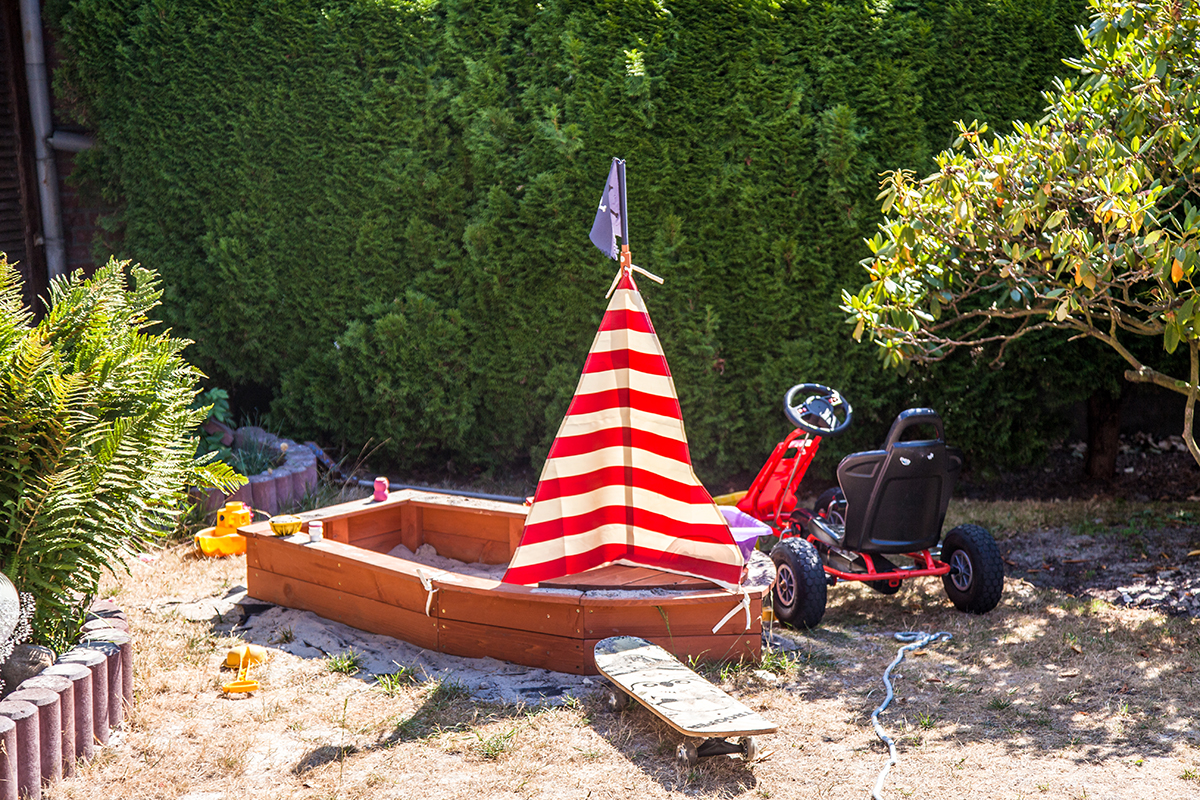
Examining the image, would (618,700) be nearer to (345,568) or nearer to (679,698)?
(679,698)

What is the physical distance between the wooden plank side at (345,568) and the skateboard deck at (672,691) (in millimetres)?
899

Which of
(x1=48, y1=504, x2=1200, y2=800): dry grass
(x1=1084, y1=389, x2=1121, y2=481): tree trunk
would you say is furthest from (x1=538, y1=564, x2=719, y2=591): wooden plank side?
(x1=1084, y1=389, x2=1121, y2=481): tree trunk

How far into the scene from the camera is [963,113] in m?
6.04

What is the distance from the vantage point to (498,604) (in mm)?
3928

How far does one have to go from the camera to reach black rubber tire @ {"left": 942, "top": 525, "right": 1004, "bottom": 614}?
14.7ft

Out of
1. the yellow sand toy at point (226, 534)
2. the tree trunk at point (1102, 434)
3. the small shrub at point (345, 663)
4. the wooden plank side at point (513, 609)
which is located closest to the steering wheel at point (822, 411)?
the wooden plank side at point (513, 609)

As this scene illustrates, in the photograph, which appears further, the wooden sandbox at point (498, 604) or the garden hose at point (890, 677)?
the wooden sandbox at point (498, 604)

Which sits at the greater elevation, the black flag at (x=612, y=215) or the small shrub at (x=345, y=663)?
the black flag at (x=612, y=215)

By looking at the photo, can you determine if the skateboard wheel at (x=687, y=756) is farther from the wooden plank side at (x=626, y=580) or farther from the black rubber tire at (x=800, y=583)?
the black rubber tire at (x=800, y=583)

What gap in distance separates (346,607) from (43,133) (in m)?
4.61

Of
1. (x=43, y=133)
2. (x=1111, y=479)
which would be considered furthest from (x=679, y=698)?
(x=43, y=133)

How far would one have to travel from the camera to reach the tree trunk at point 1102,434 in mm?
6594

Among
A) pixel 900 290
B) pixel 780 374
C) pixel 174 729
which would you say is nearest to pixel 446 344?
pixel 780 374

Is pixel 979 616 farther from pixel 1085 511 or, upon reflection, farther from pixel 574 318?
pixel 574 318
